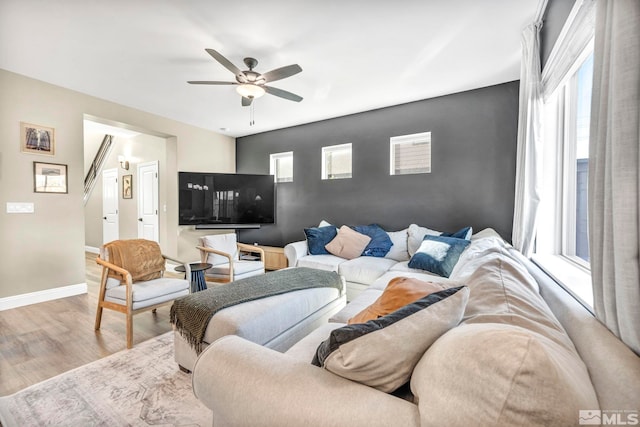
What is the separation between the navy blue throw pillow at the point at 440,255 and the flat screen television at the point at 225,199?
285 centimetres

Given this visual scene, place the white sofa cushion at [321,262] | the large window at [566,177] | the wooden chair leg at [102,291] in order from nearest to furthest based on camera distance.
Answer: the large window at [566,177]
the wooden chair leg at [102,291]
the white sofa cushion at [321,262]

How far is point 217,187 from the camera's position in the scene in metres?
4.70

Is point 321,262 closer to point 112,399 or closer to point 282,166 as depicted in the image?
point 112,399

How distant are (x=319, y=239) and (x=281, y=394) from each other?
314 centimetres

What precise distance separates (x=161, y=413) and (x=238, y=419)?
1.09m

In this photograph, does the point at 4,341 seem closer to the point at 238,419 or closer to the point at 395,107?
the point at 238,419

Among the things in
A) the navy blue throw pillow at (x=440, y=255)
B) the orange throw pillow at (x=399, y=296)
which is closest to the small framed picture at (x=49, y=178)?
the orange throw pillow at (x=399, y=296)

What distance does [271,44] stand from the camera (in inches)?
96.2

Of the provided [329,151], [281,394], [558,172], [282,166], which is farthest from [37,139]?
[558,172]

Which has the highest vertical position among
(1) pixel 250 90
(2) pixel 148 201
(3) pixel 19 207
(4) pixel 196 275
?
(1) pixel 250 90

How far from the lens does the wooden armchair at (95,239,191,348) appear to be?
7.59 feet

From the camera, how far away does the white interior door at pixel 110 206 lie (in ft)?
20.5

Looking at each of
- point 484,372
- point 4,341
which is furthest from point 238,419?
point 4,341

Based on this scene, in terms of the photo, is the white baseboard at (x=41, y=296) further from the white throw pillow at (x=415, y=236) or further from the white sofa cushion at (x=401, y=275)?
the white throw pillow at (x=415, y=236)
